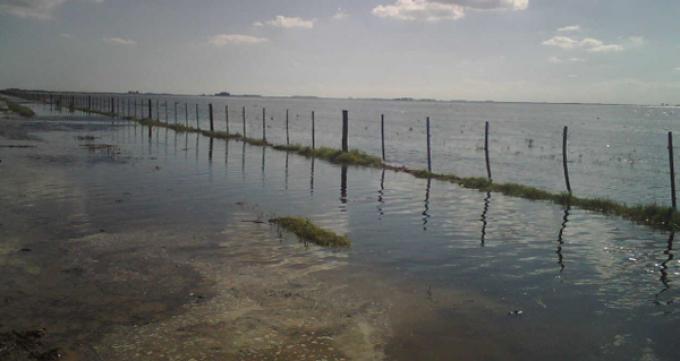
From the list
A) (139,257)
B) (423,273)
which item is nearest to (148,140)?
(139,257)

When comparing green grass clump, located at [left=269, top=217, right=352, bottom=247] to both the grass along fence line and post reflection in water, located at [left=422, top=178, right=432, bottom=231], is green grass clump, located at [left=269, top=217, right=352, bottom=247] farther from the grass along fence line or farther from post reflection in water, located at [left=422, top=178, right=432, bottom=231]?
the grass along fence line

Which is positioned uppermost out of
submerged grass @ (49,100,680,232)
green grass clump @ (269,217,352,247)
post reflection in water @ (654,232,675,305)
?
submerged grass @ (49,100,680,232)

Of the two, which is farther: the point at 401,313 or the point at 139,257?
the point at 139,257

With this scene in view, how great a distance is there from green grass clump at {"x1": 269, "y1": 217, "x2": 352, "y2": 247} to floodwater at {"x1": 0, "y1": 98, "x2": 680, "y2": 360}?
1.28 ft

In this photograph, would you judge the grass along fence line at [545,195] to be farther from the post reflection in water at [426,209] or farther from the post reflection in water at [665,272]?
the post reflection in water at [426,209]

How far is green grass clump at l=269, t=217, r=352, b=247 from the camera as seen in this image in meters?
11.3

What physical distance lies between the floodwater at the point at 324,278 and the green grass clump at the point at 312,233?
1.28 feet

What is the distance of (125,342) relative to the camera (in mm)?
6559

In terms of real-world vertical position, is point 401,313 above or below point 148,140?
below

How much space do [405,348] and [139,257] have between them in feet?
18.7

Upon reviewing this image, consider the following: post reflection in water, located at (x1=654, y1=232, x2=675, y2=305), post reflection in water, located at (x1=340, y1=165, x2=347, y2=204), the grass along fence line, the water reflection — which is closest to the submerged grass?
the grass along fence line

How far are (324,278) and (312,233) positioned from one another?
2624 millimetres

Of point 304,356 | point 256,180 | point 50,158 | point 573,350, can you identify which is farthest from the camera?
point 50,158

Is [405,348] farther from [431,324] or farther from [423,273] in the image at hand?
[423,273]
